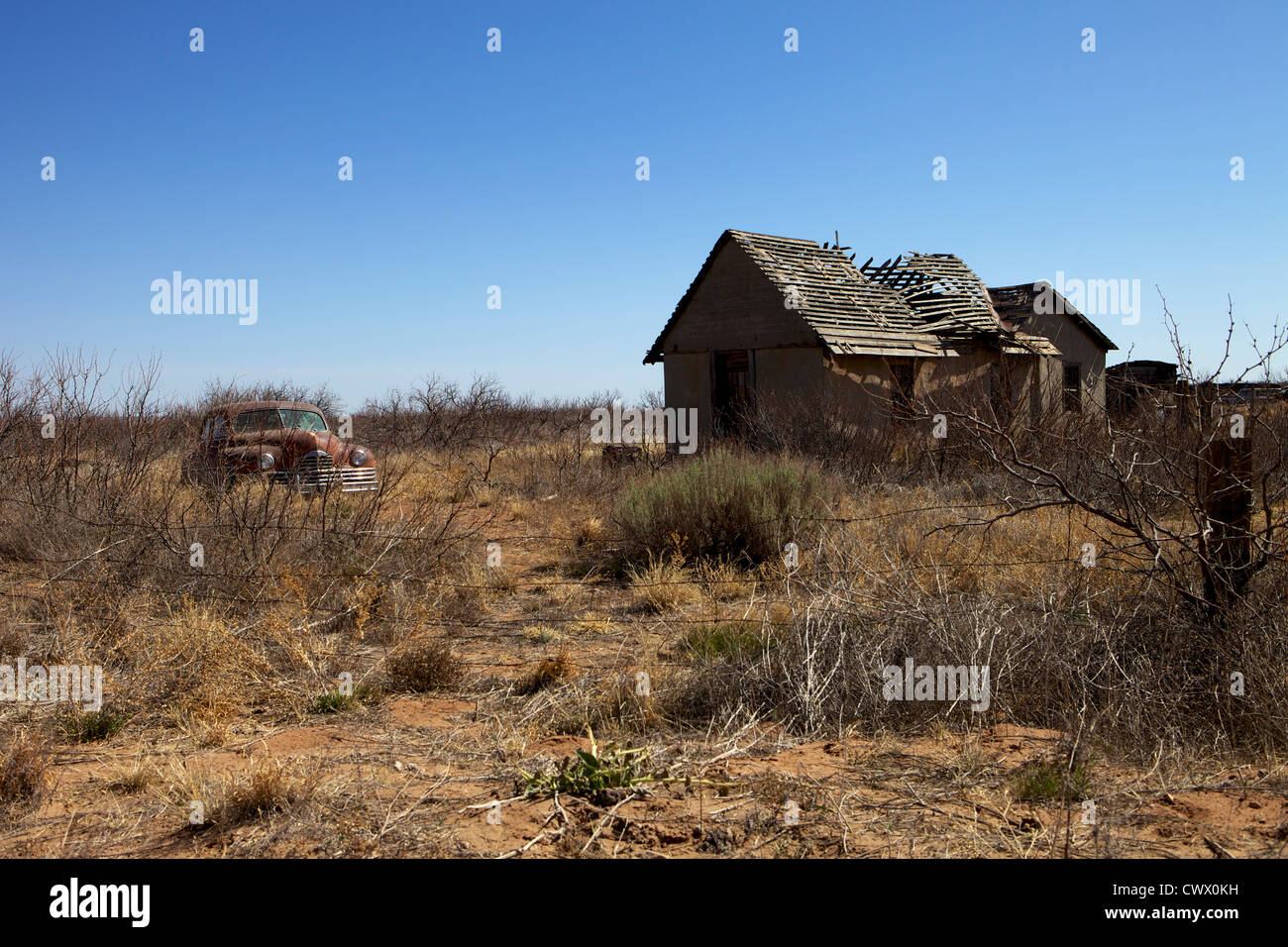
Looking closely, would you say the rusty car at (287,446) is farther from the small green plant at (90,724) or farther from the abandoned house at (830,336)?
the abandoned house at (830,336)

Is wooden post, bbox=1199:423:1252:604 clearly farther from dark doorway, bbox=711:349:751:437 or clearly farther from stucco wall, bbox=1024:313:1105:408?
stucco wall, bbox=1024:313:1105:408

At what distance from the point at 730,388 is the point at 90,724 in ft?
49.4

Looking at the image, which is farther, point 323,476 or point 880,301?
point 880,301

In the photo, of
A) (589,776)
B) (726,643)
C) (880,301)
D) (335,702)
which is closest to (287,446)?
(335,702)

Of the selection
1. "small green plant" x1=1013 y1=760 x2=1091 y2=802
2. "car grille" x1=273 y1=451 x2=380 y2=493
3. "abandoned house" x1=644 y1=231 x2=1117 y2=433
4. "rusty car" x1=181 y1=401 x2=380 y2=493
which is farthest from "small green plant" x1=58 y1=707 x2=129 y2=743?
"abandoned house" x1=644 y1=231 x2=1117 y2=433

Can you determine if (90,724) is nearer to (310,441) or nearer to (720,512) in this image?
(720,512)

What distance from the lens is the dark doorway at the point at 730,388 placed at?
1823 cm

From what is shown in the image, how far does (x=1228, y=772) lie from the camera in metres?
4.10

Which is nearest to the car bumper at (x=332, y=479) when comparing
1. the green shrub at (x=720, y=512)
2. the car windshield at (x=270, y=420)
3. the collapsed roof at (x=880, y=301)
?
the car windshield at (x=270, y=420)

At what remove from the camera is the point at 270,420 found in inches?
539

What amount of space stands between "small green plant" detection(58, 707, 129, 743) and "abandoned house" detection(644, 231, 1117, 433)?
1289cm

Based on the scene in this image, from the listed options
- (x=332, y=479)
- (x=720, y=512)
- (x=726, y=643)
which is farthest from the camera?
(x=720, y=512)
